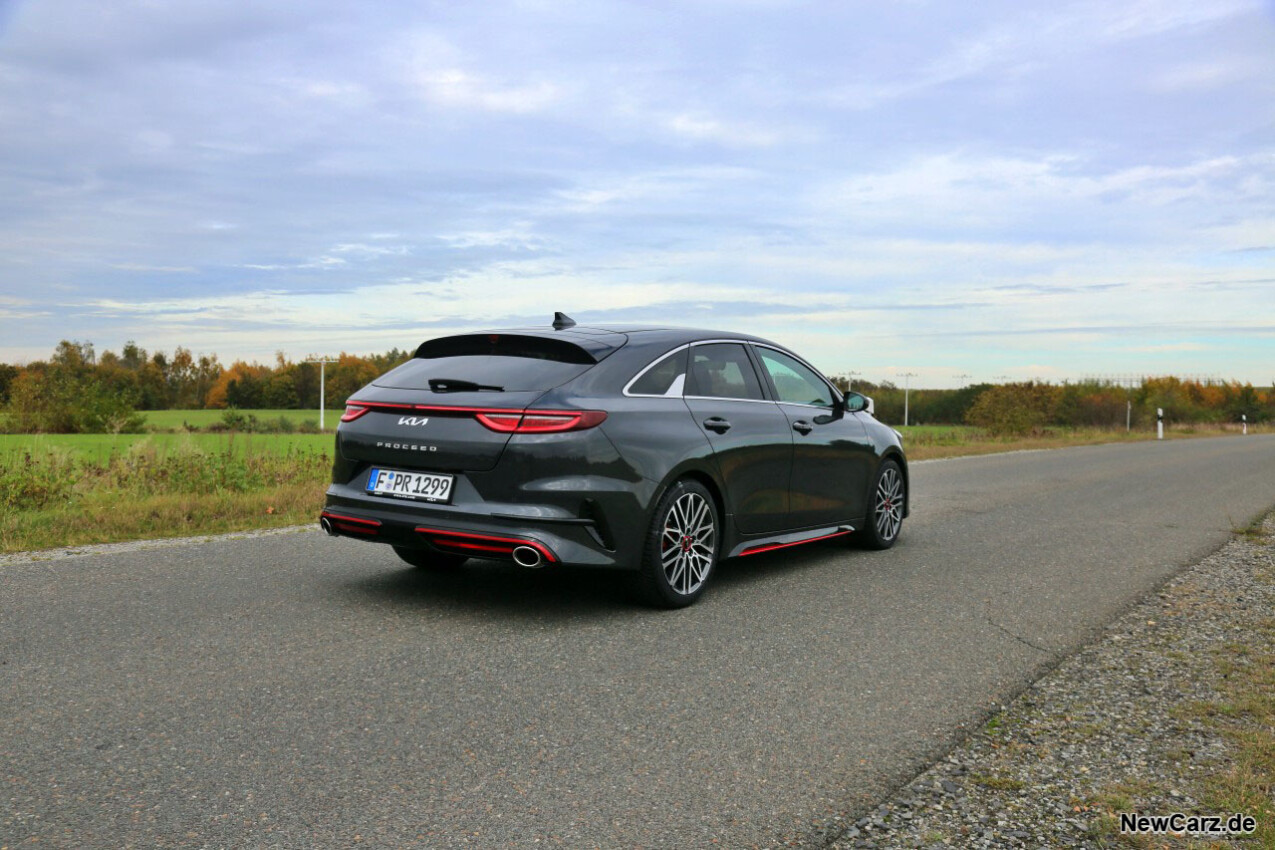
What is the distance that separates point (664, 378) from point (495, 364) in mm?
995

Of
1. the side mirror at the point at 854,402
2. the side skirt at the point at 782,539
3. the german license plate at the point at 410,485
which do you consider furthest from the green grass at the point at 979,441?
the german license plate at the point at 410,485

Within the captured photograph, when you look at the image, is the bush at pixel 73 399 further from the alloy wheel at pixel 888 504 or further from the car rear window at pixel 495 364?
the alloy wheel at pixel 888 504

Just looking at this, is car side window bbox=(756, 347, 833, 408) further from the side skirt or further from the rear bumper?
the rear bumper

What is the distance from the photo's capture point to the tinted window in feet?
18.5

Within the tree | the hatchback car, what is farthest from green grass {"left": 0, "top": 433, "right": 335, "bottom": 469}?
the tree

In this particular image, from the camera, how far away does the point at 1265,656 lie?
4891mm

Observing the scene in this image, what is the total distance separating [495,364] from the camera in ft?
18.2

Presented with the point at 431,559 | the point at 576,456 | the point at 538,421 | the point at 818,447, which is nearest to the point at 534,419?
the point at 538,421

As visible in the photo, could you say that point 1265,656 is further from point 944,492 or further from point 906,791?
point 944,492

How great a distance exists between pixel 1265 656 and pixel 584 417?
3.59 meters

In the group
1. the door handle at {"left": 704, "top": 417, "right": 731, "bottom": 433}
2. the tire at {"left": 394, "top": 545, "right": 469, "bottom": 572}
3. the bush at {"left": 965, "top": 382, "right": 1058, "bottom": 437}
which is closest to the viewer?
the door handle at {"left": 704, "top": 417, "right": 731, "bottom": 433}

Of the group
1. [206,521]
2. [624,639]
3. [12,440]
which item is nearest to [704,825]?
[624,639]

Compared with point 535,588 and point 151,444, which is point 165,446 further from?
point 535,588

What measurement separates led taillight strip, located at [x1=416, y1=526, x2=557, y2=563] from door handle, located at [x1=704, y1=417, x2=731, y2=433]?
4.67 feet
